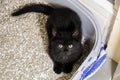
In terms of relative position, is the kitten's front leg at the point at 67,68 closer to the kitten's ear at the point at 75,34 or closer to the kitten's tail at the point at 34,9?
the kitten's ear at the point at 75,34

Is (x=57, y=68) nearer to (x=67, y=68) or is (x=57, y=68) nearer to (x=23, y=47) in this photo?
(x=67, y=68)

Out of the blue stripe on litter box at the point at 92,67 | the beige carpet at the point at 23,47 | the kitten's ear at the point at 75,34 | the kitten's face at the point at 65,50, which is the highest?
the kitten's ear at the point at 75,34

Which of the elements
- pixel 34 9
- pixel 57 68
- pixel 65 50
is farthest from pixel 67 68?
pixel 34 9

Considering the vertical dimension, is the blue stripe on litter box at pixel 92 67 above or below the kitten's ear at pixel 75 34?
below

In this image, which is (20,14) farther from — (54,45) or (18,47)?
(54,45)

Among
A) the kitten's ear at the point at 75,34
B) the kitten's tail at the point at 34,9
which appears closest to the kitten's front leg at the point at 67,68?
the kitten's ear at the point at 75,34

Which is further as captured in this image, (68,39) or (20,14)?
(20,14)

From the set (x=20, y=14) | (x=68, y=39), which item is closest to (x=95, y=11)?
(x=68, y=39)

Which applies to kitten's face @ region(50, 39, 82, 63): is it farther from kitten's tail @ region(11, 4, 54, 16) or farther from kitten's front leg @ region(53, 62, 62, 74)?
kitten's tail @ region(11, 4, 54, 16)

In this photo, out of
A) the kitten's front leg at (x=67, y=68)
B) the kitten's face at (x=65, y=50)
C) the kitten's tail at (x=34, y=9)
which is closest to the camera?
the kitten's face at (x=65, y=50)
